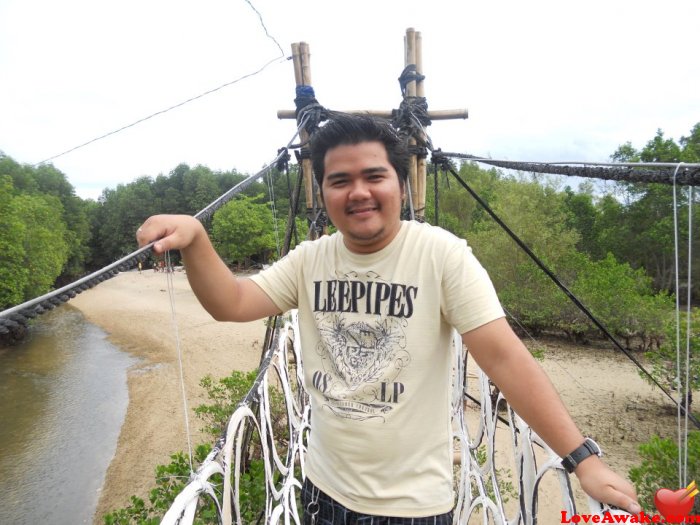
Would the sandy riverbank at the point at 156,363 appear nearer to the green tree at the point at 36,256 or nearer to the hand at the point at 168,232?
the green tree at the point at 36,256

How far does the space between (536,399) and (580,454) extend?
12cm

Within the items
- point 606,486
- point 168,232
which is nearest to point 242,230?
point 168,232

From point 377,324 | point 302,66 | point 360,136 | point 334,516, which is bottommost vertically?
point 334,516

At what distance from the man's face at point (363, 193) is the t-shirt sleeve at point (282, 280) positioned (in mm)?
233

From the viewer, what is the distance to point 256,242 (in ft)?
94.5

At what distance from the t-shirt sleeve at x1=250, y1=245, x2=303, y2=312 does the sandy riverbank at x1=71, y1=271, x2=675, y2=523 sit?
304 inches

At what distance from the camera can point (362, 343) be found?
1140 mm

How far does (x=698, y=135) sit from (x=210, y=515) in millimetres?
20267

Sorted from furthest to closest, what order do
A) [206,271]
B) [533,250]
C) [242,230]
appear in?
[242,230]
[533,250]
[206,271]

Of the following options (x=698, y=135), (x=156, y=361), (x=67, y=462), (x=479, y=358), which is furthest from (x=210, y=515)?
(x=698, y=135)

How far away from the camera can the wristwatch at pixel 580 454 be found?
0.84 meters

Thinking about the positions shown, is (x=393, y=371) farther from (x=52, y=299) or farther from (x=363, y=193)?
(x=52, y=299)

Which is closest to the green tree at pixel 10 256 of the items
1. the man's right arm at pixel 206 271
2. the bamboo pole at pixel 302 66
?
the bamboo pole at pixel 302 66

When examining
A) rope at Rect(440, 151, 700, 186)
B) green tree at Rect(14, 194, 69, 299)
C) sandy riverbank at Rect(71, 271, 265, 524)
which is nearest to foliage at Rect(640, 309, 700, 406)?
rope at Rect(440, 151, 700, 186)
